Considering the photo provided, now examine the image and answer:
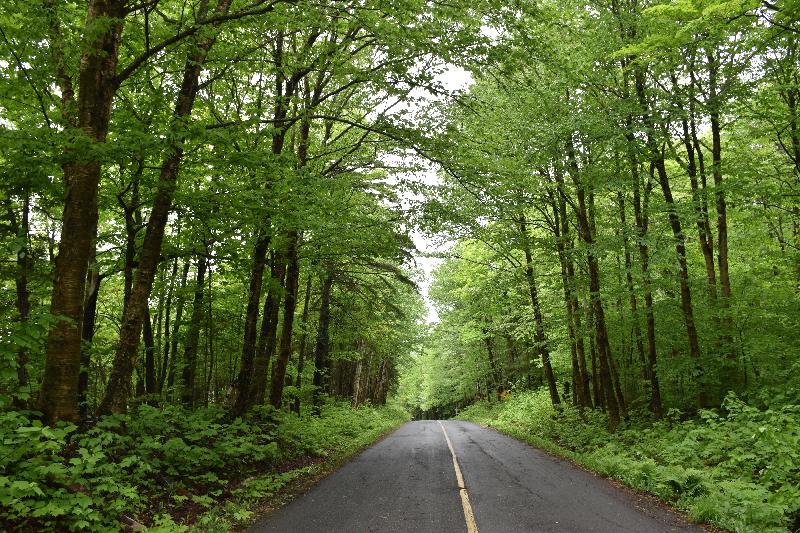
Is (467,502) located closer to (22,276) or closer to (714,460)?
(714,460)

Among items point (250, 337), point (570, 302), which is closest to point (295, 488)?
point (250, 337)

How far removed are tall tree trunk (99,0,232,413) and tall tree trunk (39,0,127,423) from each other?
1077mm

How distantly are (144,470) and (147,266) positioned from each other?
134 inches

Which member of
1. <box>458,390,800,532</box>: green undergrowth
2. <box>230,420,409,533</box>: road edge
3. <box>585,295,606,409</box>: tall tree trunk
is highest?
<box>585,295,606,409</box>: tall tree trunk

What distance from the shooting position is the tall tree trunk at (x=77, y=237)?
633 centimetres

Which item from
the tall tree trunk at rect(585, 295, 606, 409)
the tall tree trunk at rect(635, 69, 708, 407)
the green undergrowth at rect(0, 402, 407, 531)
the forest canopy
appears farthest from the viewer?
the tall tree trunk at rect(585, 295, 606, 409)

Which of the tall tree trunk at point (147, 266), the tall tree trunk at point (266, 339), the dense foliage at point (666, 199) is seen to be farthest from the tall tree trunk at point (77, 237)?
the tall tree trunk at point (266, 339)

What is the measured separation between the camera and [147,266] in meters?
8.45

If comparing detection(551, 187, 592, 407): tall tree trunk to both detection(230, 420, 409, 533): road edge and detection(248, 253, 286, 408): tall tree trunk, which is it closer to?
detection(230, 420, 409, 533): road edge

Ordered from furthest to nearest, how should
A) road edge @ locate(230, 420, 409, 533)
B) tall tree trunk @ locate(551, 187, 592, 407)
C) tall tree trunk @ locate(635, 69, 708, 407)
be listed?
tall tree trunk @ locate(551, 187, 592, 407) < tall tree trunk @ locate(635, 69, 708, 407) < road edge @ locate(230, 420, 409, 533)

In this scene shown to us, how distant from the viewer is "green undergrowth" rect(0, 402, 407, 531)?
16.3ft

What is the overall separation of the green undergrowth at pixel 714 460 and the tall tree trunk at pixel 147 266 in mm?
9028

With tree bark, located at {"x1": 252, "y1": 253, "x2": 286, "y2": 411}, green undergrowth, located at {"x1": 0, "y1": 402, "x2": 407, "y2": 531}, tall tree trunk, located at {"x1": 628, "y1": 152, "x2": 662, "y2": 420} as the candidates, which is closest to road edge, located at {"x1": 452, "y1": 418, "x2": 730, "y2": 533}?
tall tree trunk, located at {"x1": 628, "y1": 152, "x2": 662, "y2": 420}

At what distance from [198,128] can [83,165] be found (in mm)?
1640
